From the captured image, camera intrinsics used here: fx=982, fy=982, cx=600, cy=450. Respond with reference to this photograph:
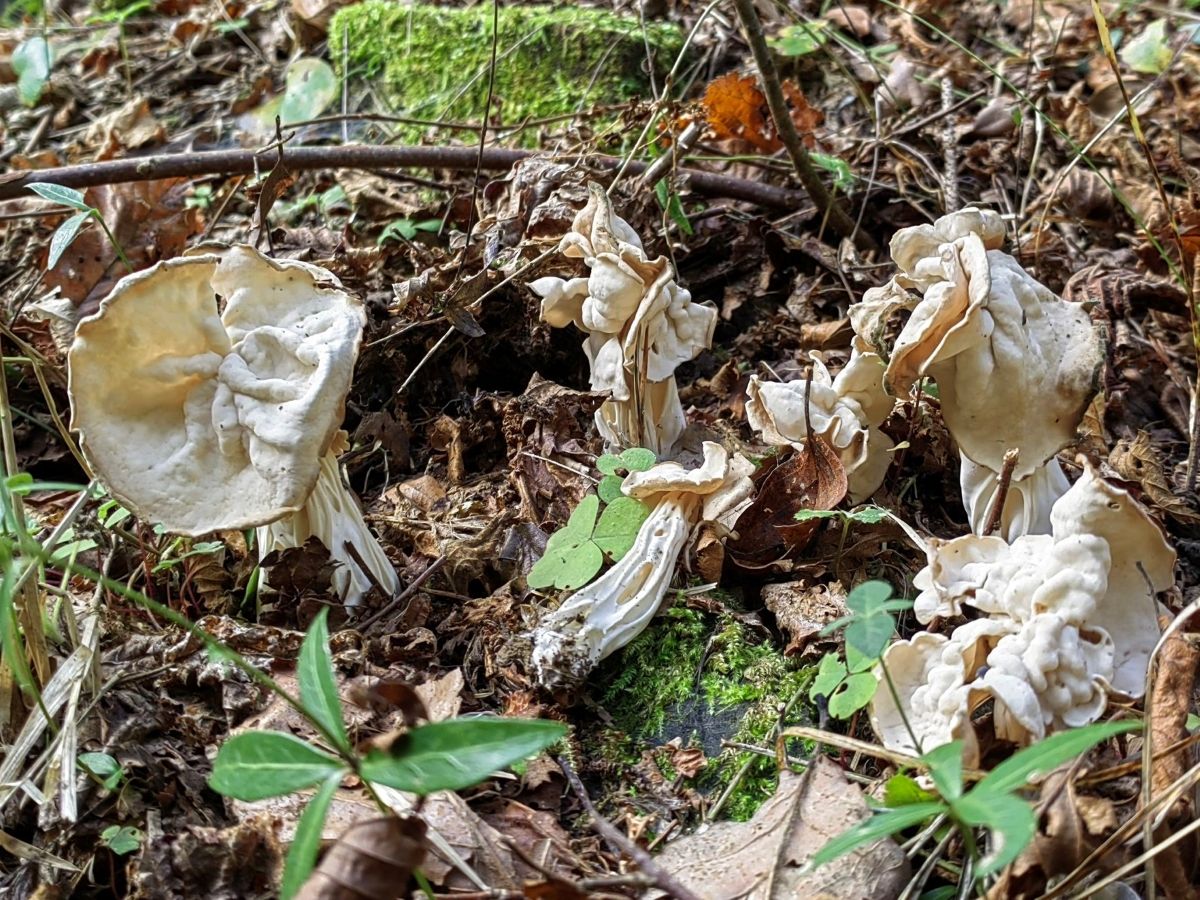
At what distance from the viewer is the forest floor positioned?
5.42 feet

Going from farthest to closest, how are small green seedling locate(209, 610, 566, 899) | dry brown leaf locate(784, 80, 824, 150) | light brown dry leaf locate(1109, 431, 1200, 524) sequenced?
1. dry brown leaf locate(784, 80, 824, 150)
2. light brown dry leaf locate(1109, 431, 1200, 524)
3. small green seedling locate(209, 610, 566, 899)

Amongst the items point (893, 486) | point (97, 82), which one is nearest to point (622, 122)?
point (893, 486)

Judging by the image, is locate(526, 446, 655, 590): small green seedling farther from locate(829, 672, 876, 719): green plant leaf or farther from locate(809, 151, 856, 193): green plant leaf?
locate(809, 151, 856, 193): green plant leaf

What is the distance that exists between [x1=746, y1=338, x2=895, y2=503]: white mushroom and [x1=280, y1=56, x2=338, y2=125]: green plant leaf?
9.15ft

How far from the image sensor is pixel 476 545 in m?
2.35

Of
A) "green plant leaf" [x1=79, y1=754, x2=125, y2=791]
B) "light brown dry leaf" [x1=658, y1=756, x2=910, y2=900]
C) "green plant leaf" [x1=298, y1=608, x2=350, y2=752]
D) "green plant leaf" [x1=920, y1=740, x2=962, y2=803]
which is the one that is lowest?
"light brown dry leaf" [x1=658, y1=756, x2=910, y2=900]

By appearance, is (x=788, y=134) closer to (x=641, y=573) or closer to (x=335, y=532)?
(x=641, y=573)

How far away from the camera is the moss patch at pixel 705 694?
1893mm

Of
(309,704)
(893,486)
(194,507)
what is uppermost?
(309,704)

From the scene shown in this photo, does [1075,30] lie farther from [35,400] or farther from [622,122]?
[35,400]

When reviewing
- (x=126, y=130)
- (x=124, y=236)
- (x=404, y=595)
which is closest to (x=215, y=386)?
(x=404, y=595)

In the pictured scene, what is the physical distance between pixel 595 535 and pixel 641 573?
13 centimetres

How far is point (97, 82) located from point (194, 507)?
14.3 feet

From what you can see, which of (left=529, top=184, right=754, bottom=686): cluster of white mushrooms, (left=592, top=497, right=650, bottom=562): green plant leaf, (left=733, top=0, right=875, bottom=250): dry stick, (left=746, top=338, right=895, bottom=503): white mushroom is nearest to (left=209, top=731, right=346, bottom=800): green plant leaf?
(left=529, top=184, right=754, bottom=686): cluster of white mushrooms
